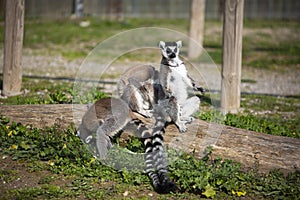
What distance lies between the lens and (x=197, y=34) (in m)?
12.8

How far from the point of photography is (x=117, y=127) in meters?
5.64

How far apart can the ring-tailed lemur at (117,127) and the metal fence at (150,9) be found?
1562 centimetres

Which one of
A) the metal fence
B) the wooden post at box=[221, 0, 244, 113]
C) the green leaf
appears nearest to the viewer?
the green leaf

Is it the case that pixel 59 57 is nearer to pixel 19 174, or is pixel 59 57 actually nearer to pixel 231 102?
pixel 231 102

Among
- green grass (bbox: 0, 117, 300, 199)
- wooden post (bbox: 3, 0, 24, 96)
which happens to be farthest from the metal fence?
green grass (bbox: 0, 117, 300, 199)

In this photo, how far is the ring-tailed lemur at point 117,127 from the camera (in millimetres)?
5332

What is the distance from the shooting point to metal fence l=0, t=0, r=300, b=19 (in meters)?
21.6

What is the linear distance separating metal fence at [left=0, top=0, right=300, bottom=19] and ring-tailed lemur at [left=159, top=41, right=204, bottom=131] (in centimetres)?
1559

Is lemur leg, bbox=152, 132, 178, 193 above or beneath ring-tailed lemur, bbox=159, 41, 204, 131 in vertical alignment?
beneath

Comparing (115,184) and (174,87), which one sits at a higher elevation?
(174,87)

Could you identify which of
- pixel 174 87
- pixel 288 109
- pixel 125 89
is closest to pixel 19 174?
pixel 125 89

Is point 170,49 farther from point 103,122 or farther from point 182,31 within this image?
point 182,31

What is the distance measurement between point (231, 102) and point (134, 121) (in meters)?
2.80

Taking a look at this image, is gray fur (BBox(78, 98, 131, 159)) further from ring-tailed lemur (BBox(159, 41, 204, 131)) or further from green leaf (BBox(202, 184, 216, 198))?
green leaf (BBox(202, 184, 216, 198))
